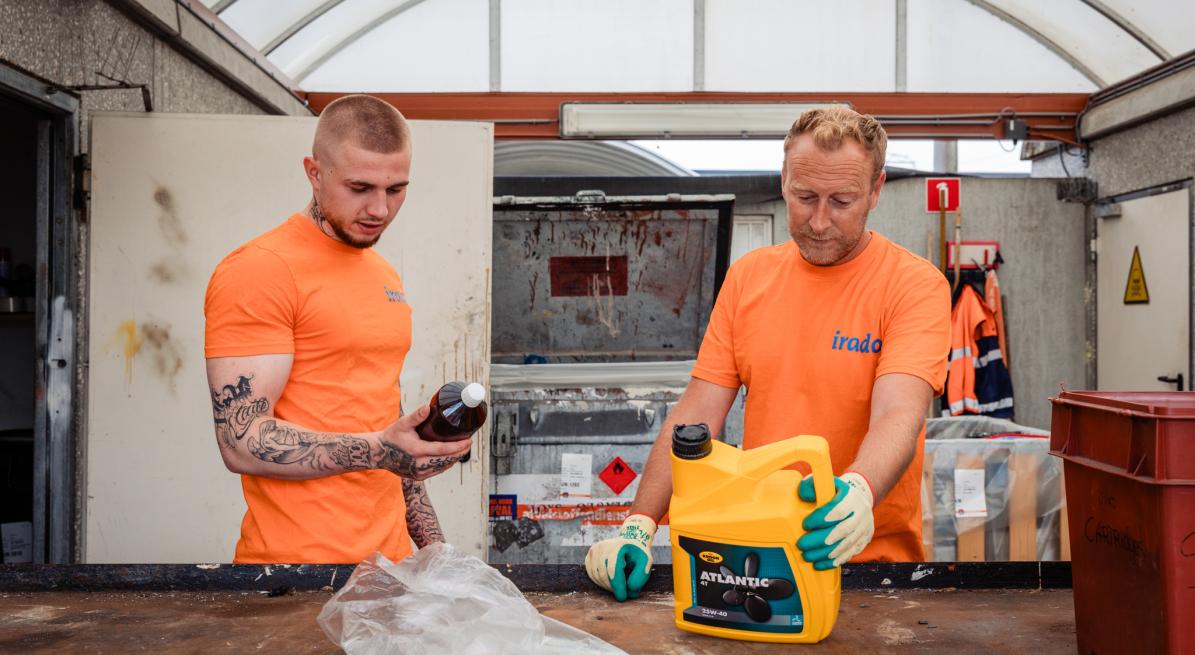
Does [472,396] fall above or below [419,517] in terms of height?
above

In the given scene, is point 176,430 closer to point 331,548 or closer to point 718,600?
point 331,548

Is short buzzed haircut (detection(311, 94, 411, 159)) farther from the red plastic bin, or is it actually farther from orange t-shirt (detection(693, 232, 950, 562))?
the red plastic bin

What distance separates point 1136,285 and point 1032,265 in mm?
695

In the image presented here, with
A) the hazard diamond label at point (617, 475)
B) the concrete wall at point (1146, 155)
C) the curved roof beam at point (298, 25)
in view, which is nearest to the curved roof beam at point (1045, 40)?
the concrete wall at point (1146, 155)

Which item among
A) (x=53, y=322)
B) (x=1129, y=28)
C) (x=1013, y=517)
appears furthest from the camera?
(x=1129, y=28)

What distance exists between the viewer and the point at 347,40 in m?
4.80

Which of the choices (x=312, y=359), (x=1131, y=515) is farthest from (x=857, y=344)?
(x=312, y=359)

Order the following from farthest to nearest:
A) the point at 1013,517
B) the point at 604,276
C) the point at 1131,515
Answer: the point at 604,276
the point at 1013,517
the point at 1131,515

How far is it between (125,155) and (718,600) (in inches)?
96.9

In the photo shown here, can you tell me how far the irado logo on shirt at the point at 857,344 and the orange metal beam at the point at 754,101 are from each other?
10.9ft

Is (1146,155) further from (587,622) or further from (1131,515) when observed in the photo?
(587,622)

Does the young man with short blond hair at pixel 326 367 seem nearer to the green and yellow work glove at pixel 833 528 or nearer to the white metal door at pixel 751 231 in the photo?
the green and yellow work glove at pixel 833 528

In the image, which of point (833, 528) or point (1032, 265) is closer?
point (833, 528)

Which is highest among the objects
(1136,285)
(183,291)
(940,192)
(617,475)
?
(940,192)
